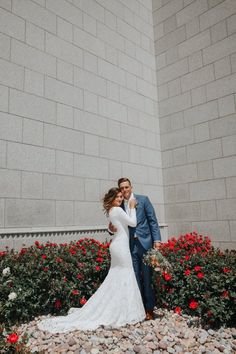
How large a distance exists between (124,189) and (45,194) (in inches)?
85.0

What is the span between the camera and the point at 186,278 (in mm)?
4934

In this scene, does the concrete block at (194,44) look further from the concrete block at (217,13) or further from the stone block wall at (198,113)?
the concrete block at (217,13)

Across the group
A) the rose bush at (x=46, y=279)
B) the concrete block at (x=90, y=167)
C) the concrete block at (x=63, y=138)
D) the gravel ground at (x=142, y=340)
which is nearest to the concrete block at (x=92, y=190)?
the concrete block at (x=90, y=167)

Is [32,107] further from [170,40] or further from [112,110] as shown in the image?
[170,40]

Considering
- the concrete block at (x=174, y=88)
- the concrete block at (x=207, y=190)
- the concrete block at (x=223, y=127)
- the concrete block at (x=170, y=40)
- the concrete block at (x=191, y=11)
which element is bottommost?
the concrete block at (x=207, y=190)

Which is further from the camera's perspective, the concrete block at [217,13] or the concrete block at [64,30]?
the concrete block at [217,13]

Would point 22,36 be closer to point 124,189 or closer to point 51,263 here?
point 124,189

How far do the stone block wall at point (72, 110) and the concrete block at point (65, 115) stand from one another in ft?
0.08

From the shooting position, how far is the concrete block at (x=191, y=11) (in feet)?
28.3

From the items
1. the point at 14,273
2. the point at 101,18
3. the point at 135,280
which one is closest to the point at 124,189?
the point at 135,280

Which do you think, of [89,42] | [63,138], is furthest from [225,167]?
[89,42]

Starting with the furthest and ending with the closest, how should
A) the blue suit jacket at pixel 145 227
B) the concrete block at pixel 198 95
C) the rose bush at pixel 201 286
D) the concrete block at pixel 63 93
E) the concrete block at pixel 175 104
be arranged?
1. the concrete block at pixel 175 104
2. the concrete block at pixel 198 95
3. the concrete block at pixel 63 93
4. the blue suit jacket at pixel 145 227
5. the rose bush at pixel 201 286

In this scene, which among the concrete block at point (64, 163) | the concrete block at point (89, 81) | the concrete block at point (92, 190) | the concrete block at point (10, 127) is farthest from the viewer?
the concrete block at point (89, 81)

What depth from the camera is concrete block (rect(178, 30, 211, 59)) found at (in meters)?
8.47
